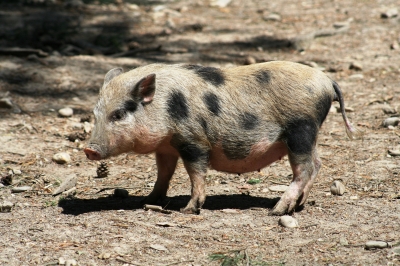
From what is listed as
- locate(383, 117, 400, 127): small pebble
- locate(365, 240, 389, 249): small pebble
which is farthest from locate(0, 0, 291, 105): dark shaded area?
locate(365, 240, 389, 249): small pebble

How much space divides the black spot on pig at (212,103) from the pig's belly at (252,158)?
0.34 metres

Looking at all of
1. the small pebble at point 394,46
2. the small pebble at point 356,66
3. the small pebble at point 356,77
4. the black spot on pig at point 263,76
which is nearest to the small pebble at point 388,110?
the small pebble at point 356,77

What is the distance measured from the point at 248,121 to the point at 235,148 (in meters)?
0.27

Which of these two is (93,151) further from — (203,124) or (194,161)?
(203,124)

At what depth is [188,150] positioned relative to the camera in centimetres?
571

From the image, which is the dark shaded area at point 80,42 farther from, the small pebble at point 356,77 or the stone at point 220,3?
the small pebble at point 356,77

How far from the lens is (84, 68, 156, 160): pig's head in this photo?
565cm

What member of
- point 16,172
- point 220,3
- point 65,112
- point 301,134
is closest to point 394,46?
point 220,3

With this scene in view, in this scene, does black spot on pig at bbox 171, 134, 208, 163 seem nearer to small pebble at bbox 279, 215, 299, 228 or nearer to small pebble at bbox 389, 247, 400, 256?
small pebble at bbox 279, 215, 299, 228

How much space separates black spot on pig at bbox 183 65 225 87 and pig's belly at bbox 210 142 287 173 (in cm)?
60

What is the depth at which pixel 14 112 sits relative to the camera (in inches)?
334

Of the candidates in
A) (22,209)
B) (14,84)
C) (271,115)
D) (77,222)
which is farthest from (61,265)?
(14,84)

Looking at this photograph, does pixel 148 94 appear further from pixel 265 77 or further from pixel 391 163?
pixel 391 163

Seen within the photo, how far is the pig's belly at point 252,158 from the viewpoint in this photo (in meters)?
5.88
